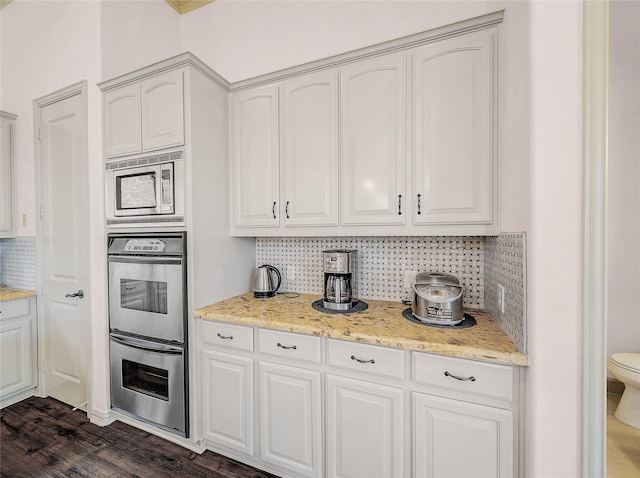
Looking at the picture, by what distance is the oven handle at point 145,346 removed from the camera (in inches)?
71.9

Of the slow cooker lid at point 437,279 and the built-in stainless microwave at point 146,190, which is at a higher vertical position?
the built-in stainless microwave at point 146,190

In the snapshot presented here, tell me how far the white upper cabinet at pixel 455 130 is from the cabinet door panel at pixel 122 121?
1.77 metres

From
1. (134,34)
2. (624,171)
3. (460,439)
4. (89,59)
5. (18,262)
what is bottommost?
(460,439)

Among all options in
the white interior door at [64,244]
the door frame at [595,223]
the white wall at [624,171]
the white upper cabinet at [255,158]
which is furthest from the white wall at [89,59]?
the white wall at [624,171]

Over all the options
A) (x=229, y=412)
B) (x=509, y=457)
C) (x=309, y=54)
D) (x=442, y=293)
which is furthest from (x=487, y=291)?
(x=309, y=54)

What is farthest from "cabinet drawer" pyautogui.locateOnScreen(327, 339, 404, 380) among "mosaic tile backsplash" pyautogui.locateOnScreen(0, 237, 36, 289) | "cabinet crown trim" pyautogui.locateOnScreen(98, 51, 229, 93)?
"mosaic tile backsplash" pyautogui.locateOnScreen(0, 237, 36, 289)

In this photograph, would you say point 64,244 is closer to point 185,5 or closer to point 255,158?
point 255,158

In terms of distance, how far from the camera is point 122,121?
200 centimetres

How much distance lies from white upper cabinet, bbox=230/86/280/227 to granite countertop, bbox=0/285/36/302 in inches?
75.3

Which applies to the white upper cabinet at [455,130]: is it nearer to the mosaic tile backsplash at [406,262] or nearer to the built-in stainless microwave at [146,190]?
the mosaic tile backsplash at [406,262]

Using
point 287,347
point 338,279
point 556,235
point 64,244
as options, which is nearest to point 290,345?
point 287,347

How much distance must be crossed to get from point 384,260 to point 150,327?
161 cm

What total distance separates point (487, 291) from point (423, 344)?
2.34ft

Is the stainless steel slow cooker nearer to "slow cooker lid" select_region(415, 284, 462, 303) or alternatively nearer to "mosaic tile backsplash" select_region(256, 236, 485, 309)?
"slow cooker lid" select_region(415, 284, 462, 303)
